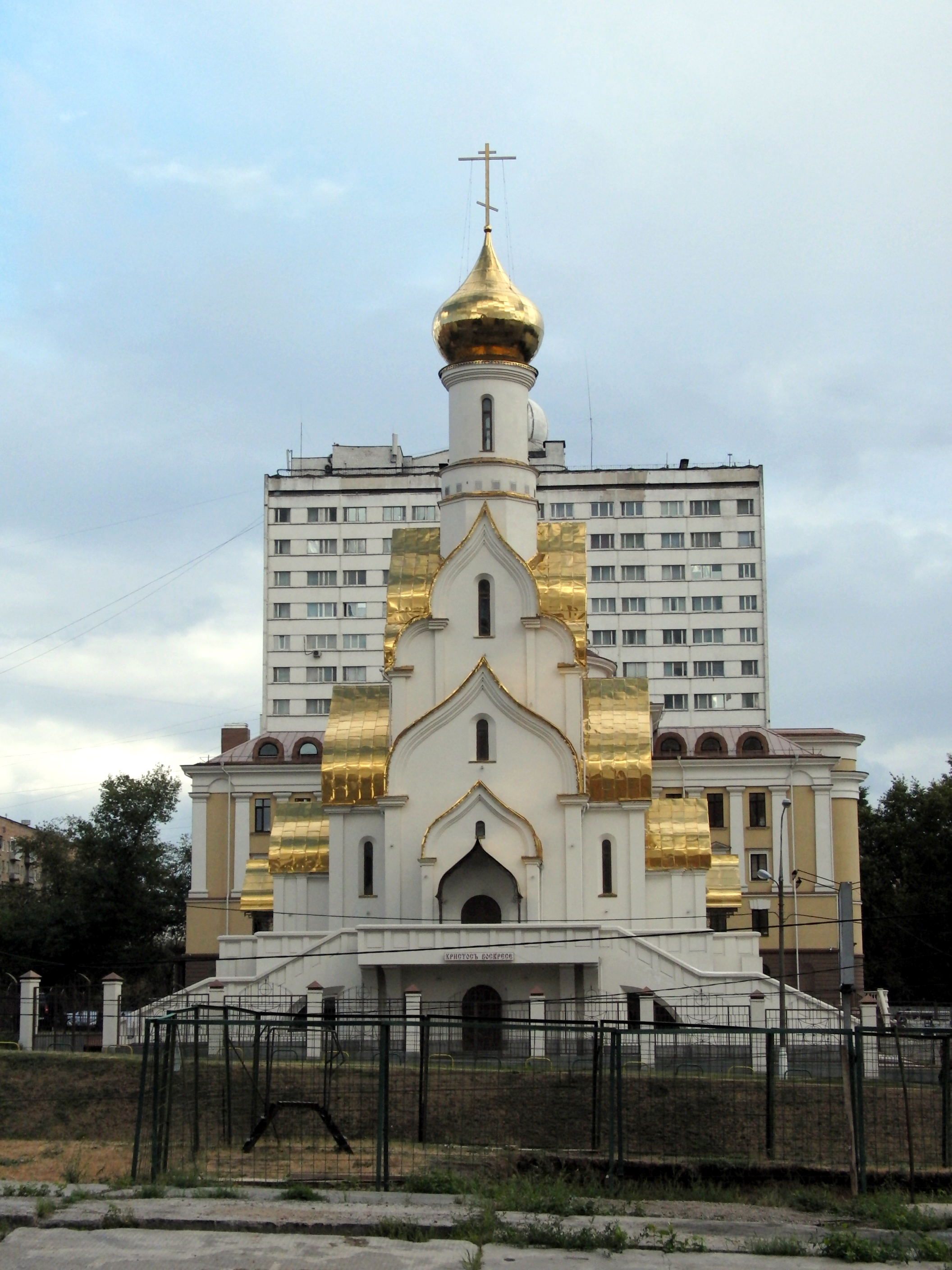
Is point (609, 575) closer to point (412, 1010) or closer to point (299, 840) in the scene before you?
point (299, 840)

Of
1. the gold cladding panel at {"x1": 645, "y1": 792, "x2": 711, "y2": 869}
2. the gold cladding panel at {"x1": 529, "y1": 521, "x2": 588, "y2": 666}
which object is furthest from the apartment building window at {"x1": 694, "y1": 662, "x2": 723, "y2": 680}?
the gold cladding panel at {"x1": 645, "y1": 792, "x2": 711, "y2": 869}

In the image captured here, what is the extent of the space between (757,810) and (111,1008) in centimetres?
2449

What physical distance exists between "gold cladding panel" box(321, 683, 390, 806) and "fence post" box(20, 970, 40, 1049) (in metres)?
7.02

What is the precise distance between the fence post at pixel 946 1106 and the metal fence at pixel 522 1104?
0.03 meters

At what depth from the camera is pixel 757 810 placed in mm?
49469

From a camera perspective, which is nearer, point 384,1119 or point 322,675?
point 384,1119

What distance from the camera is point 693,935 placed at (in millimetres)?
32531

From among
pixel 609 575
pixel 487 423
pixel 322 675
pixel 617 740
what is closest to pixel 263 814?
pixel 487 423

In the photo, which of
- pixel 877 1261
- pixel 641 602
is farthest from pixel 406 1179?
A: pixel 641 602

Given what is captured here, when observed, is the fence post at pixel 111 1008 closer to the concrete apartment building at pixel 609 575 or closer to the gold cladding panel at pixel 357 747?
the gold cladding panel at pixel 357 747

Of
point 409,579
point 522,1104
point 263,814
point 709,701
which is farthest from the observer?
point 709,701

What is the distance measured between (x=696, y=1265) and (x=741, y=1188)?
3.34m

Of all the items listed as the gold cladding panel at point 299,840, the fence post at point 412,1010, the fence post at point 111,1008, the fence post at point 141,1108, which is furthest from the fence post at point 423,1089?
the gold cladding panel at point 299,840

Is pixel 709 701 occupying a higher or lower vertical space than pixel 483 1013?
higher
